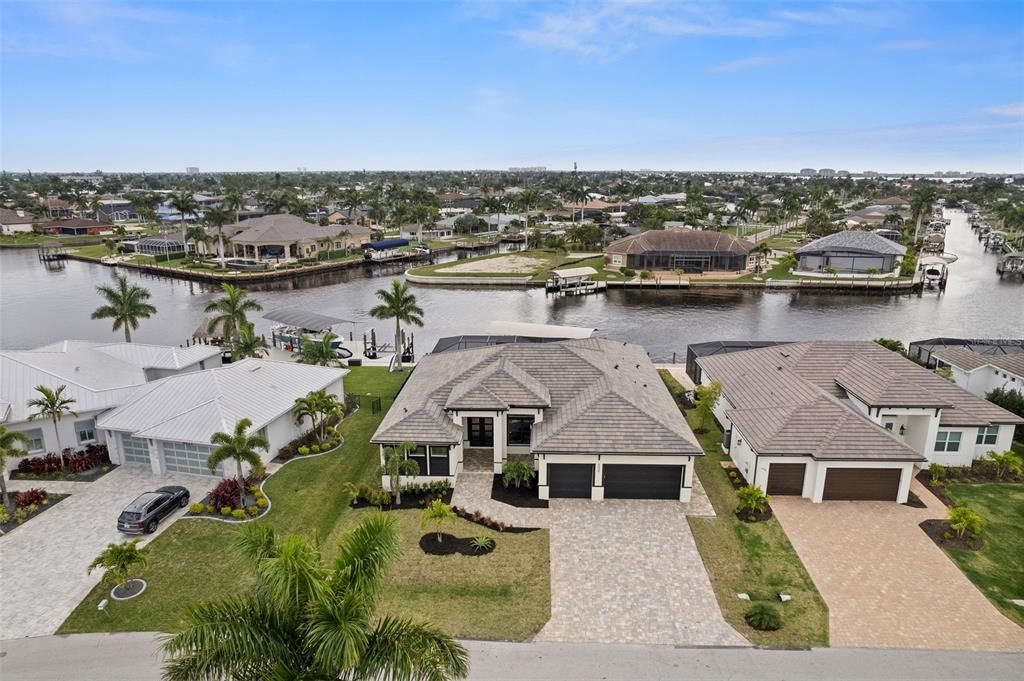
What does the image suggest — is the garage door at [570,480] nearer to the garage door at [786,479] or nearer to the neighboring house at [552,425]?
the neighboring house at [552,425]

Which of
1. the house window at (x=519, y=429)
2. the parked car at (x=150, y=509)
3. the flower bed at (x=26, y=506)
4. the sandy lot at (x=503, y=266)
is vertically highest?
the house window at (x=519, y=429)

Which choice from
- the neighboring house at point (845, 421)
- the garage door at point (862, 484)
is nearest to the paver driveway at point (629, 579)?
the neighboring house at point (845, 421)

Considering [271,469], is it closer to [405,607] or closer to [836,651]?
[405,607]

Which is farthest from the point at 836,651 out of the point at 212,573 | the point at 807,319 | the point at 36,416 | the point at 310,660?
the point at 807,319

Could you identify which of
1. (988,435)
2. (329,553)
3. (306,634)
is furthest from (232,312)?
(988,435)

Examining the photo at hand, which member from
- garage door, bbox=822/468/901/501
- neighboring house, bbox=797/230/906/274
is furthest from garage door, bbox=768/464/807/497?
neighboring house, bbox=797/230/906/274

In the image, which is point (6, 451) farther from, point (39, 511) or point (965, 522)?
point (965, 522)

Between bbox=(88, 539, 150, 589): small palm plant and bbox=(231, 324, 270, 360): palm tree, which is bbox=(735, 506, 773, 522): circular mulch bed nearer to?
bbox=(88, 539, 150, 589): small palm plant

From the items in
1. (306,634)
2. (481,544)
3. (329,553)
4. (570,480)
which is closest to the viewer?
(306,634)
